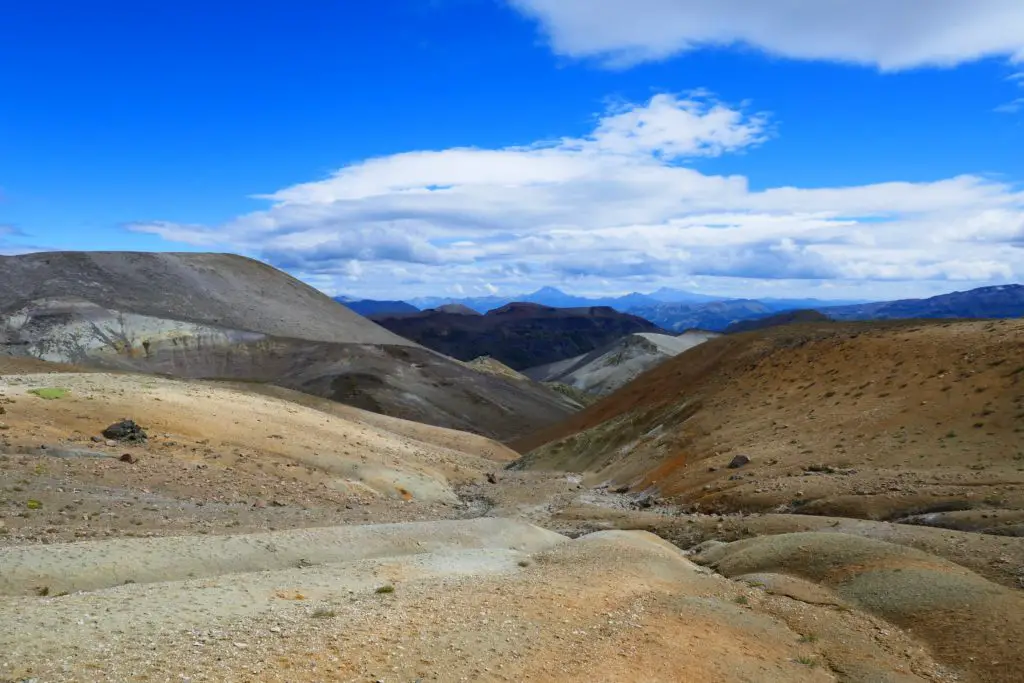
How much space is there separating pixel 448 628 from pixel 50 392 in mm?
21866

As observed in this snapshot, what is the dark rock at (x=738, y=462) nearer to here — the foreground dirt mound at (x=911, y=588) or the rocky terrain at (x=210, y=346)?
the foreground dirt mound at (x=911, y=588)

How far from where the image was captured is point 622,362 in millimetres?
134875

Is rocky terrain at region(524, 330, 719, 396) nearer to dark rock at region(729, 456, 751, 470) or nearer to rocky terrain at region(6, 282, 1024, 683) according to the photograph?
rocky terrain at region(6, 282, 1024, 683)

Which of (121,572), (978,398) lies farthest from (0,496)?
(978,398)

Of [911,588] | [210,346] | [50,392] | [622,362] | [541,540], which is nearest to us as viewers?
[911,588]

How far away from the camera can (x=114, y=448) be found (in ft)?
71.3

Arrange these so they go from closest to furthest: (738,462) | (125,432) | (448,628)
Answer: (448,628) < (125,432) < (738,462)

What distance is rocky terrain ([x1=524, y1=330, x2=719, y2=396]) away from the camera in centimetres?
12838

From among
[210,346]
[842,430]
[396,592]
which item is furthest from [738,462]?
[210,346]

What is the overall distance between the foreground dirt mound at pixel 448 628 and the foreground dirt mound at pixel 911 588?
22.0 inches

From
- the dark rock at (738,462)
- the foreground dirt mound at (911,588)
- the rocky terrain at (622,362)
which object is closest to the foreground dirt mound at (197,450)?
the dark rock at (738,462)

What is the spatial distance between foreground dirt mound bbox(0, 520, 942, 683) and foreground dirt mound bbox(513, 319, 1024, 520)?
7206 mm

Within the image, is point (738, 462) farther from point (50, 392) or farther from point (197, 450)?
point (50, 392)

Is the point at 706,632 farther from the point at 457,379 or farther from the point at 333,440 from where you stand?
the point at 457,379
